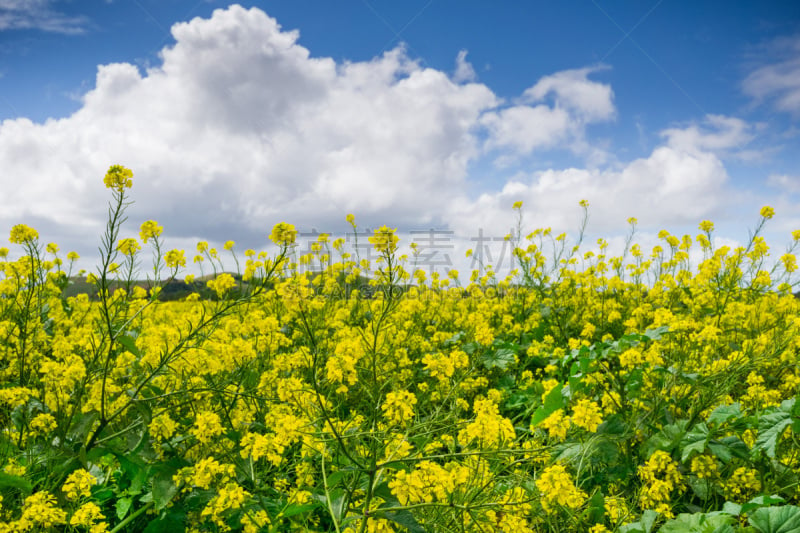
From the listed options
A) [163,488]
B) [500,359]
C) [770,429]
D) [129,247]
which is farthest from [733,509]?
[129,247]

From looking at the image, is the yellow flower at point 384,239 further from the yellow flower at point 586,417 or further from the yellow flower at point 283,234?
the yellow flower at point 586,417

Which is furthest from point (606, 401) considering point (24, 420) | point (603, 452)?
point (24, 420)

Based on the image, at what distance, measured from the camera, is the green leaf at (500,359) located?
14.9ft

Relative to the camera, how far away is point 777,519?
1714mm

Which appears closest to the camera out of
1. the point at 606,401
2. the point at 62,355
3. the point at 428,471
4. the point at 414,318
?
the point at 428,471

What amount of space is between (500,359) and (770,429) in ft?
8.05

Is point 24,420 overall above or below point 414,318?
below

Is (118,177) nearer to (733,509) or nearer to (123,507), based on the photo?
(123,507)

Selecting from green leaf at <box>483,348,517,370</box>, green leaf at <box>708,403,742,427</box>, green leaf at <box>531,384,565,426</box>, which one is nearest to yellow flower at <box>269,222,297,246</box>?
green leaf at <box>531,384,565,426</box>

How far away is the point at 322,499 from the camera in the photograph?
2.09m

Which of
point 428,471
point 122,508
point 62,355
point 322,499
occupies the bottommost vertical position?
point 122,508

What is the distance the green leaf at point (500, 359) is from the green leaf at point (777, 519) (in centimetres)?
279

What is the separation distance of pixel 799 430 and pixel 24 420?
12.9ft

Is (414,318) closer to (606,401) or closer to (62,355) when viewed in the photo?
(606,401)
